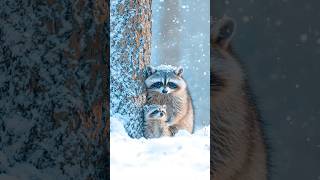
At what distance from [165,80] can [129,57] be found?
111 centimetres

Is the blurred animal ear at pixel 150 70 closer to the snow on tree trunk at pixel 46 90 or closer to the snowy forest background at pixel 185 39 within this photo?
the snow on tree trunk at pixel 46 90

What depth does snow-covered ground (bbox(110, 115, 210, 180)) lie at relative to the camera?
19.6ft

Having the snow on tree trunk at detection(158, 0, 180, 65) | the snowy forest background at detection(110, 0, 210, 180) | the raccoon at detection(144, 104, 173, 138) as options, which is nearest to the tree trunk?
the snow on tree trunk at detection(158, 0, 180, 65)

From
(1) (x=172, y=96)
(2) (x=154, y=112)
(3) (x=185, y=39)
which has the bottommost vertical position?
(2) (x=154, y=112)

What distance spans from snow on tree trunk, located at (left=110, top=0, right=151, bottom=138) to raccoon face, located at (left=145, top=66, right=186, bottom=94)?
0.71 feet

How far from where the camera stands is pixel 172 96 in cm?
827

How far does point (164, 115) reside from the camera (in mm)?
7875

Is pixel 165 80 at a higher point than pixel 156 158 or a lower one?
higher

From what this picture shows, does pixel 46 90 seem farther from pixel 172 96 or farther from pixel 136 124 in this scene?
pixel 172 96

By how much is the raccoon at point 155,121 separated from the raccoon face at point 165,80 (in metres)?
0.29

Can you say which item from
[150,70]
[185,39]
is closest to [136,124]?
[150,70]

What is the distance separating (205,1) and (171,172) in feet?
33.7

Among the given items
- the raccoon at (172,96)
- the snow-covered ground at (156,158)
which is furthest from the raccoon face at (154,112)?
the snow-covered ground at (156,158)

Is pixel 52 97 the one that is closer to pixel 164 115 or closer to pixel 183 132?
pixel 164 115
